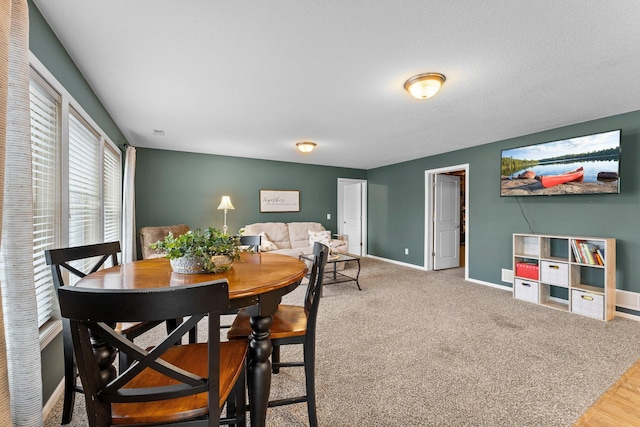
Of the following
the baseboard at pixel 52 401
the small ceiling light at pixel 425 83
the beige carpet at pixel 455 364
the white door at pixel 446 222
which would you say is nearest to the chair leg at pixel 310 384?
the beige carpet at pixel 455 364

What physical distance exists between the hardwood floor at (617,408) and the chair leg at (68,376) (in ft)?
9.12

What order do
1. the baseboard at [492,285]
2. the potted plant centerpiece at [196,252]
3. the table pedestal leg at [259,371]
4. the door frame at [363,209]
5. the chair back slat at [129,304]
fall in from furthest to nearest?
the door frame at [363,209]
the baseboard at [492,285]
the potted plant centerpiece at [196,252]
the table pedestal leg at [259,371]
the chair back slat at [129,304]

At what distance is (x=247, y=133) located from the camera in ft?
13.2

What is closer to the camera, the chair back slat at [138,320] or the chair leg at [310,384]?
the chair back slat at [138,320]

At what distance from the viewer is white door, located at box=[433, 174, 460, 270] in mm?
5621

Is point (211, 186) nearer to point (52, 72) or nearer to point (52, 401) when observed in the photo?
point (52, 72)

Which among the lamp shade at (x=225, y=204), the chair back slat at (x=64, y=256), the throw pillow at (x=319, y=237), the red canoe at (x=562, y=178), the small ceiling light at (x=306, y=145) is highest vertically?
the small ceiling light at (x=306, y=145)

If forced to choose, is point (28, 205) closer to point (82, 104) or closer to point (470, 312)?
point (82, 104)

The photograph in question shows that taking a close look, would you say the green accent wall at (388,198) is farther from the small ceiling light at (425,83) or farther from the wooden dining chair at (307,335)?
the small ceiling light at (425,83)

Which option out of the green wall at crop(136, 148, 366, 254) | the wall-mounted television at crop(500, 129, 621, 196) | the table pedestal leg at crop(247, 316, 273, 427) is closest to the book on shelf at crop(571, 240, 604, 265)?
the wall-mounted television at crop(500, 129, 621, 196)

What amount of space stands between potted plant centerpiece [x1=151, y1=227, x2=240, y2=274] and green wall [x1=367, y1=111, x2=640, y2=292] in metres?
4.29

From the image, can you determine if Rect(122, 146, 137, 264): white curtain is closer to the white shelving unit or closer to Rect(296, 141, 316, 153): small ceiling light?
Rect(296, 141, 316, 153): small ceiling light

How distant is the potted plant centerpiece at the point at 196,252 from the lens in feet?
4.70

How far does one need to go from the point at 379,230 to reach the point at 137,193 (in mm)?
5132
